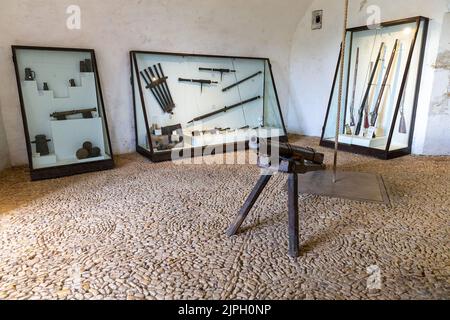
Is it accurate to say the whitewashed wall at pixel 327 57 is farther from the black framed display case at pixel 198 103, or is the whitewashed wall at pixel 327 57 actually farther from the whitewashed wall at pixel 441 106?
the black framed display case at pixel 198 103

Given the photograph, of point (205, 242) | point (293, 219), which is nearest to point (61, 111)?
point (205, 242)

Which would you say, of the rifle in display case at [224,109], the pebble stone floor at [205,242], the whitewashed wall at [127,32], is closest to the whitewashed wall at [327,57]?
the whitewashed wall at [127,32]

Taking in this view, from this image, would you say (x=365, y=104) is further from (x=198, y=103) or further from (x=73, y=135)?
(x=73, y=135)

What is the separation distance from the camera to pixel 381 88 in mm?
3939

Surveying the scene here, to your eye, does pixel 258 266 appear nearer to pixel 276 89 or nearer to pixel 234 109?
pixel 234 109

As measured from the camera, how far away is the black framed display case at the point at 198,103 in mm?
3672

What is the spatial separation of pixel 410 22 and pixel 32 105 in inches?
169

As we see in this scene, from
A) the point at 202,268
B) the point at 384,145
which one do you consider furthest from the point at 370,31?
the point at 202,268

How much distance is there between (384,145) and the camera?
3740 millimetres

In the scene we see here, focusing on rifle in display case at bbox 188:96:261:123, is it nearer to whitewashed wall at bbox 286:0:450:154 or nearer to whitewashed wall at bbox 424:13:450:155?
whitewashed wall at bbox 286:0:450:154

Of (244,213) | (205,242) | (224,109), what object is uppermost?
(224,109)

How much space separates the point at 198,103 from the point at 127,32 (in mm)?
1227

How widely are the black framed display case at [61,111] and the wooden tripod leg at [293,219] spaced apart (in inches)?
87.5

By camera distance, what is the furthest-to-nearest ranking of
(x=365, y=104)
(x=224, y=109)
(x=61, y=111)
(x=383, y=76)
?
(x=224, y=109) < (x=365, y=104) < (x=383, y=76) < (x=61, y=111)
